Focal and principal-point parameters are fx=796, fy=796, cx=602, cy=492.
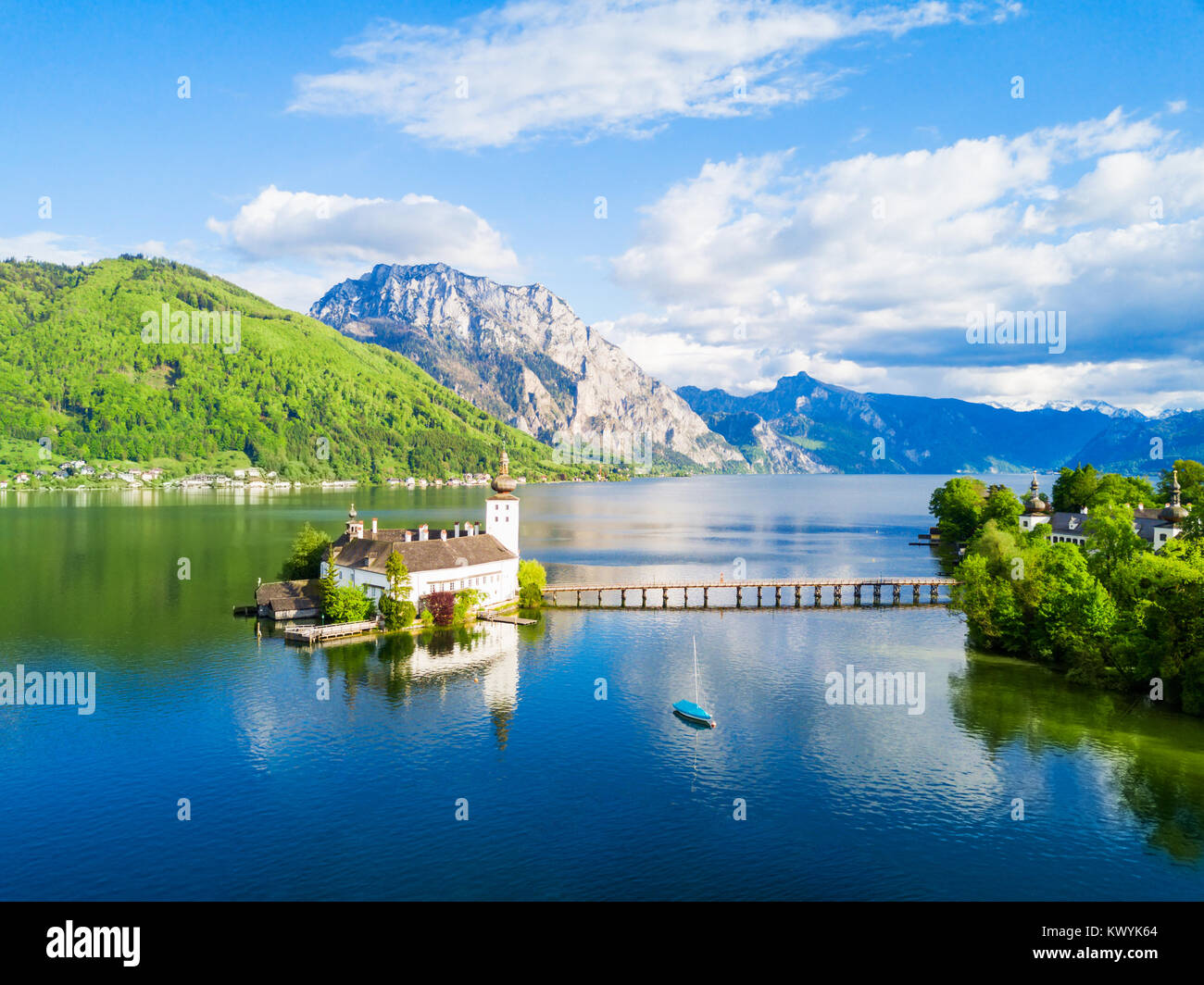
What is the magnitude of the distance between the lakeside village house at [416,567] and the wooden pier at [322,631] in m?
3.94

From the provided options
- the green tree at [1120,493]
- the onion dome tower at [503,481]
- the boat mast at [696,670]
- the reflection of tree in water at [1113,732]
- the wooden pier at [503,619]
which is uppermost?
the onion dome tower at [503,481]

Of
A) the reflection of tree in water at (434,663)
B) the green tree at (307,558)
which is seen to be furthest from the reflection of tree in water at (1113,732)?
the green tree at (307,558)

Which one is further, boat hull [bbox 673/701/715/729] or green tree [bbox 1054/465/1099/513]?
green tree [bbox 1054/465/1099/513]

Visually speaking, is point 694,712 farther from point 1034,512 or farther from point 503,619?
point 1034,512

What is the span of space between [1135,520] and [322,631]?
9502 centimetres

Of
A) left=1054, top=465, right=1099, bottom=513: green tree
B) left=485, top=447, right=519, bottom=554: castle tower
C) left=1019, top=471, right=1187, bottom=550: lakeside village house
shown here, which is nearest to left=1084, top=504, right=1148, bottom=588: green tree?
left=1019, top=471, right=1187, bottom=550: lakeside village house

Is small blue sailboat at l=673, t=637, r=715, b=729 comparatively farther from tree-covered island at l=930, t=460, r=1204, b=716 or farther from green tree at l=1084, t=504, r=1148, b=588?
green tree at l=1084, t=504, r=1148, b=588

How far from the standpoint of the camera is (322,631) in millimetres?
70125

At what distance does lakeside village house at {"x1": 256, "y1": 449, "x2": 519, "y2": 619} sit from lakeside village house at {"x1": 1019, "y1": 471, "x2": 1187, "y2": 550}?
60355 mm

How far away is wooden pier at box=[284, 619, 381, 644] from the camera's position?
69.6 meters

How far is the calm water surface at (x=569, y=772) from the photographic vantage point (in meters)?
32.4

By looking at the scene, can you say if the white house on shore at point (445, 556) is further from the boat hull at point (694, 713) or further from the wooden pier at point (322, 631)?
the boat hull at point (694, 713)
